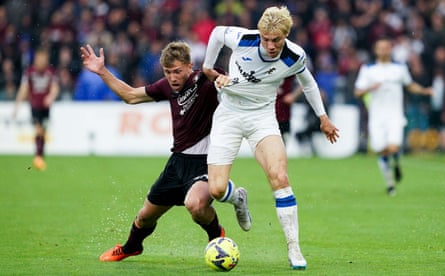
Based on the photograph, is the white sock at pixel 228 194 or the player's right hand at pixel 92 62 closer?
the white sock at pixel 228 194

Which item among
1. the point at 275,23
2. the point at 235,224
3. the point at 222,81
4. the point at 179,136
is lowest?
the point at 235,224

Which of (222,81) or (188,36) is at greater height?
(222,81)

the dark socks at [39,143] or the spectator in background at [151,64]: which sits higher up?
the spectator in background at [151,64]

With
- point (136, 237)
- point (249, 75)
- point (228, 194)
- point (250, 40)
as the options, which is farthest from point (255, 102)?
point (136, 237)

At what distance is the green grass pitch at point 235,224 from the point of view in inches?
340

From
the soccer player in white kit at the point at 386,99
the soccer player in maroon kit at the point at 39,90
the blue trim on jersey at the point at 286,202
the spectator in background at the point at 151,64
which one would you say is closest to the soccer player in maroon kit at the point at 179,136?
the blue trim on jersey at the point at 286,202

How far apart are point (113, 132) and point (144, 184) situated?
700 centimetres

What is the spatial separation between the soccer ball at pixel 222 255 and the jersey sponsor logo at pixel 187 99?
50.9 inches

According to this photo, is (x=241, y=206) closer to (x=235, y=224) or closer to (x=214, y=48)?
(x=214, y=48)

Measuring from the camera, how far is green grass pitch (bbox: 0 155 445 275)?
862 centimetres

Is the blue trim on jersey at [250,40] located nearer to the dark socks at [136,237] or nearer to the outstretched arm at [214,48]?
the outstretched arm at [214,48]

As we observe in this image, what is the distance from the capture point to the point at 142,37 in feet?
80.8

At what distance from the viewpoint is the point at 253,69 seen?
28.5 ft

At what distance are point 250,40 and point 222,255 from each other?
1.93 meters
